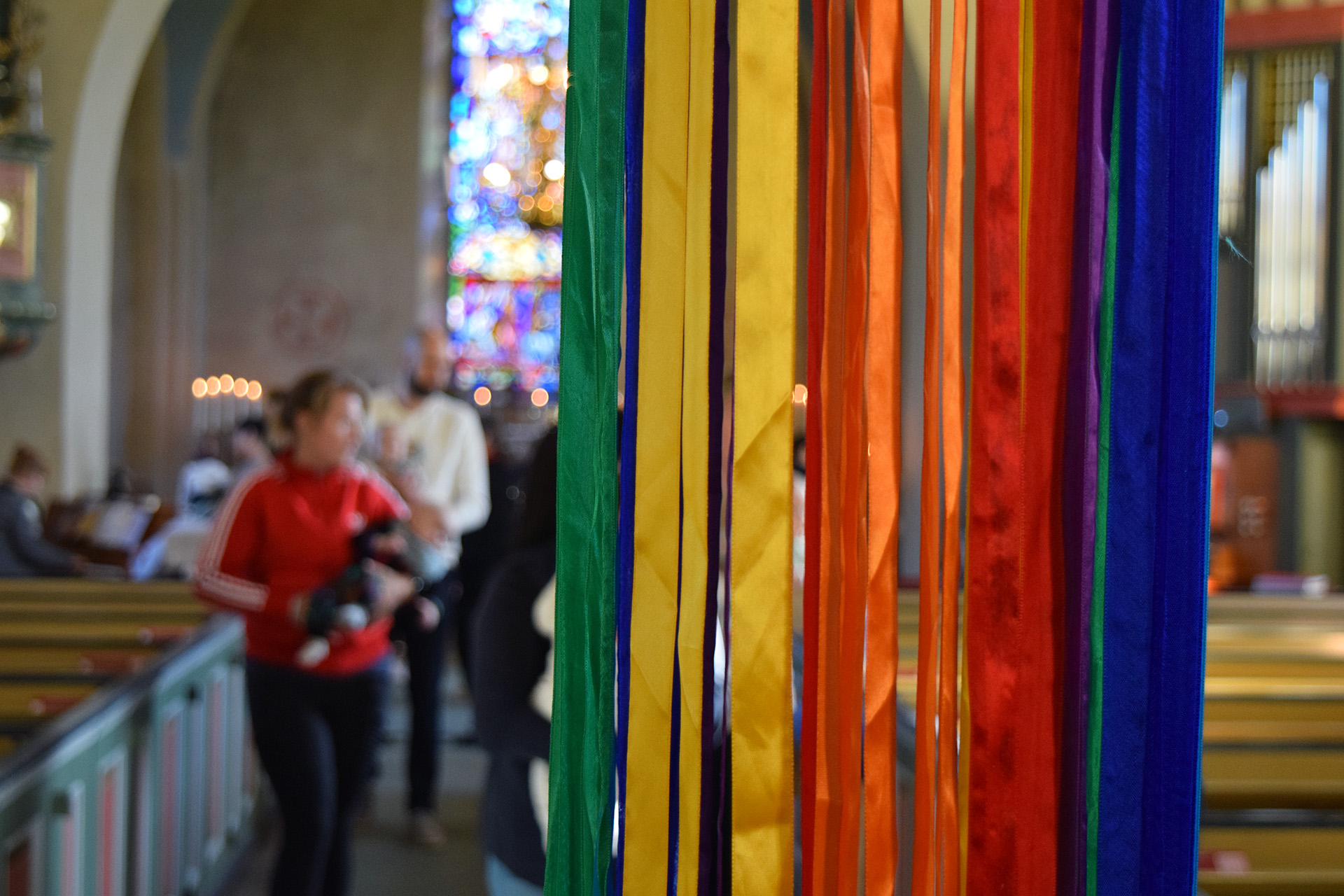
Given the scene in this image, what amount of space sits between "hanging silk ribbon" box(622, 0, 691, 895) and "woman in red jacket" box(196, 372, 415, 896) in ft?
6.13

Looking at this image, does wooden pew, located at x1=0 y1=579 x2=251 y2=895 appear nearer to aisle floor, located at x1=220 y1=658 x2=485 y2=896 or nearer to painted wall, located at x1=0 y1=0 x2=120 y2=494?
aisle floor, located at x1=220 y1=658 x2=485 y2=896

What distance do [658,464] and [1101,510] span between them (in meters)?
0.29

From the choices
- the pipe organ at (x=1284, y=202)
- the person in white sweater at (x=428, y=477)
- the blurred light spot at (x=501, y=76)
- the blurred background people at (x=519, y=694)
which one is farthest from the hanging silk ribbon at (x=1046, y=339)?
the blurred light spot at (x=501, y=76)

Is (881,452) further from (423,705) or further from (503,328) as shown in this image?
(503,328)

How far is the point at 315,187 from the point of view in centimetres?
1063

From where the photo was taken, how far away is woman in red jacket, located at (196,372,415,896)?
259 cm

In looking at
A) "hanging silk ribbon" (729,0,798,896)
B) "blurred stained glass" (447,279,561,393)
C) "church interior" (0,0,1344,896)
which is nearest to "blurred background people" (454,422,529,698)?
"church interior" (0,0,1344,896)

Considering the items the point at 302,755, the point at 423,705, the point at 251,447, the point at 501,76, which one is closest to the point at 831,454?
the point at 302,755

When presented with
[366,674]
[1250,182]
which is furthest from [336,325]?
[366,674]

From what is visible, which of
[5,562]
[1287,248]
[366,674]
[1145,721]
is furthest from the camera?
[1287,248]

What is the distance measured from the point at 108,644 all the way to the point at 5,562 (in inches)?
85.7

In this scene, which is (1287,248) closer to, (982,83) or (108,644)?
(108,644)

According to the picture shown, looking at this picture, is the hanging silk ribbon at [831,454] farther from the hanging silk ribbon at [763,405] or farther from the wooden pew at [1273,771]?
the wooden pew at [1273,771]

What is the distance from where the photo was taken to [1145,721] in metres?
0.75
